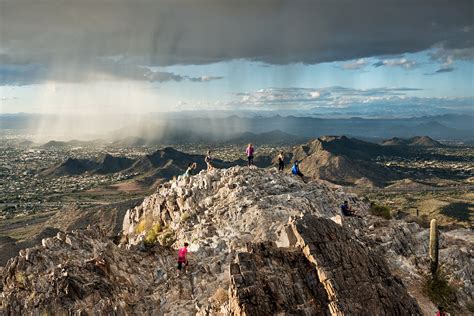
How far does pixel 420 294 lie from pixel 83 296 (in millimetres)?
22070

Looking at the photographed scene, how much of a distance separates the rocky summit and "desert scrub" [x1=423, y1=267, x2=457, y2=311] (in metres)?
1.38

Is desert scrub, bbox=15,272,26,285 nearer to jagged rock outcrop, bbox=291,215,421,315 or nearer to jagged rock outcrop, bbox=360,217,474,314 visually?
jagged rock outcrop, bbox=291,215,421,315

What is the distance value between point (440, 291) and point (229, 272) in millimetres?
16102

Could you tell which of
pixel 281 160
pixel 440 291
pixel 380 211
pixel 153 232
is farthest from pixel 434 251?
pixel 153 232

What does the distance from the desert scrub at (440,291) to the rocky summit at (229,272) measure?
1383mm

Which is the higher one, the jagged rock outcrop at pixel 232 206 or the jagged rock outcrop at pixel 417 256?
the jagged rock outcrop at pixel 232 206

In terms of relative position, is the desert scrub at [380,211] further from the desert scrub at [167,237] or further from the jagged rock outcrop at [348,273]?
the desert scrub at [167,237]

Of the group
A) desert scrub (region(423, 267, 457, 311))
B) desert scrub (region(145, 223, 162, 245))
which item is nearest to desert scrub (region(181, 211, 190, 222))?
desert scrub (region(145, 223, 162, 245))

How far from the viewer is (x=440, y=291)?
98.3 ft

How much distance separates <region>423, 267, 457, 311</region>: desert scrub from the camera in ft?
95.5

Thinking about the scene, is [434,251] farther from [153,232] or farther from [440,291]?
[153,232]

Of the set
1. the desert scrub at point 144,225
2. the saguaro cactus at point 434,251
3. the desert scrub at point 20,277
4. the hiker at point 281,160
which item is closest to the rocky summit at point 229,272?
the desert scrub at point 20,277

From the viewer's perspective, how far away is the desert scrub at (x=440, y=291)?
29095 mm

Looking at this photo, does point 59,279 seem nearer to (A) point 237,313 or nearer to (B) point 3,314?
(B) point 3,314
